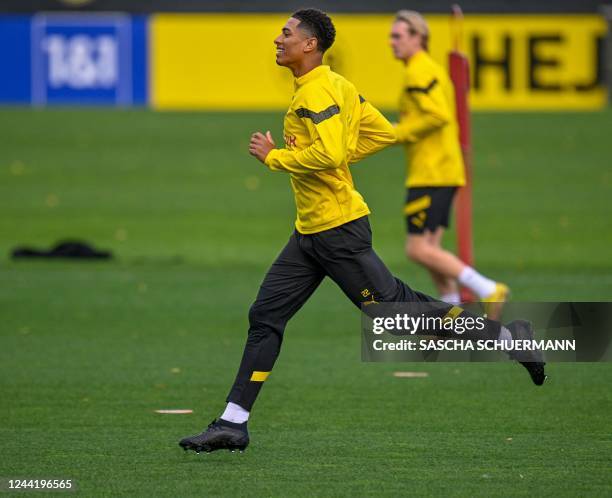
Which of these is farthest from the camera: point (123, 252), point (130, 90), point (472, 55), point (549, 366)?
point (130, 90)

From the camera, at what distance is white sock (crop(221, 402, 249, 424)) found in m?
7.27

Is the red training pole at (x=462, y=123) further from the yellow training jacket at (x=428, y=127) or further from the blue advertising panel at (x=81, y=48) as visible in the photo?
the blue advertising panel at (x=81, y=48)

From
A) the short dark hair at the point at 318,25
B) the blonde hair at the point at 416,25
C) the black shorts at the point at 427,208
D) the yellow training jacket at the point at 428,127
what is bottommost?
the black shorts at the point at 427,208

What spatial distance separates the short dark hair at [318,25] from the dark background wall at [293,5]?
59.7 ft

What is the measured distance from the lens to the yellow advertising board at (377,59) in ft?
81.8

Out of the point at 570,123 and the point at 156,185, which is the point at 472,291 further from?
the point at 570,123

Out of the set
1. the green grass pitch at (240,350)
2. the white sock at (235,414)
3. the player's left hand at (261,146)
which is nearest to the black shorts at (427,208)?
the green grass pitch at (240,350)

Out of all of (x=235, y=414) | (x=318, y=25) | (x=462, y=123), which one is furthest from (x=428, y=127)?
(x=235, y=414)

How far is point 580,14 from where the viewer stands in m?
25.1

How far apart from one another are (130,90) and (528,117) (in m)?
6.93

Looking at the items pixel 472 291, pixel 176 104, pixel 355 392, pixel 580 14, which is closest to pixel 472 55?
pixel 580 14

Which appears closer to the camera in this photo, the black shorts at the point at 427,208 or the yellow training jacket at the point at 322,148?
the yellow training jacket at the point at 322,148

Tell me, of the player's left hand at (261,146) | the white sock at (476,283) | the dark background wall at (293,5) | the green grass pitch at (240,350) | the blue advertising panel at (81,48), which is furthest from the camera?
the blue advertising panel at (81,48)

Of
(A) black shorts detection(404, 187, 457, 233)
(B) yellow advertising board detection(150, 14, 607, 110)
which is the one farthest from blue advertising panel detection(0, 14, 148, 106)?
(A) black shorts detection(404, 187, 457, 233)
